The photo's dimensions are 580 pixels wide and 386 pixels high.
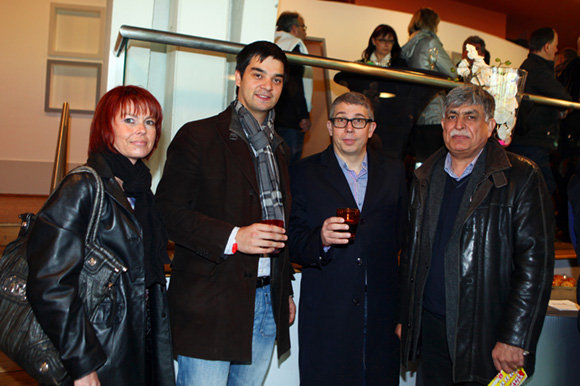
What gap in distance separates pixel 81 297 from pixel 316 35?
6598 mm

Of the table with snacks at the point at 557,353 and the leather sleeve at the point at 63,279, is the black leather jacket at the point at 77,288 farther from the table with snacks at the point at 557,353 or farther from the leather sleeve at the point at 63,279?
the table with snacks at the point at 557,353

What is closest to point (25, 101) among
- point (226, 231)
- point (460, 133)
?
point (226, 231)

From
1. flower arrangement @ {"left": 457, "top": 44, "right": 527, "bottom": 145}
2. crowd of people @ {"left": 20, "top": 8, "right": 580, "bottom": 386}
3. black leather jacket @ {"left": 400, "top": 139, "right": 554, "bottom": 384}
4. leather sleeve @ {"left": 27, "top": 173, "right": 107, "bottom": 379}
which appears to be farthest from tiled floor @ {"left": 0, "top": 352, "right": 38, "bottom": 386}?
flower arrangement @ {"left": 457, "top": 44, "right": 527, "bottom": 145}

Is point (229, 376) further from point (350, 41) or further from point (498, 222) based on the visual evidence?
point (350, 41)

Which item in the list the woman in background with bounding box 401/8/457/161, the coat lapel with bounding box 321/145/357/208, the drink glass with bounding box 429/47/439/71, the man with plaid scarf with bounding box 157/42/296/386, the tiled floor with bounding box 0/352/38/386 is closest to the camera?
the man with plaid scarf with bounding box 157/42/296/386

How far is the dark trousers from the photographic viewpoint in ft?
7.61

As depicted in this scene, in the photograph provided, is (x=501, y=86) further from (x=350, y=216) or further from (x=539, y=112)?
(x=350, y=216)

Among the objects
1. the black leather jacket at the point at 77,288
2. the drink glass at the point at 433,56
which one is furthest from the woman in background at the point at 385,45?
the black leather jacket at the point at 77,288

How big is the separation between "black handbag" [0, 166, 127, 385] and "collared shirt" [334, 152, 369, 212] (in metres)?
1.32

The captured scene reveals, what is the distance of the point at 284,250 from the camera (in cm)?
220

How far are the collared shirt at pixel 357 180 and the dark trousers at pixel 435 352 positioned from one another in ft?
2.14

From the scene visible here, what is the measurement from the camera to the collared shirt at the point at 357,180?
2.51m

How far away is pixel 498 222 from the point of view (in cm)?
216

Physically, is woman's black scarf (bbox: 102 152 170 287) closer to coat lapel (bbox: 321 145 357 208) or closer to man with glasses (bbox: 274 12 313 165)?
coat lapel (bbox: 321 145 357 208)
